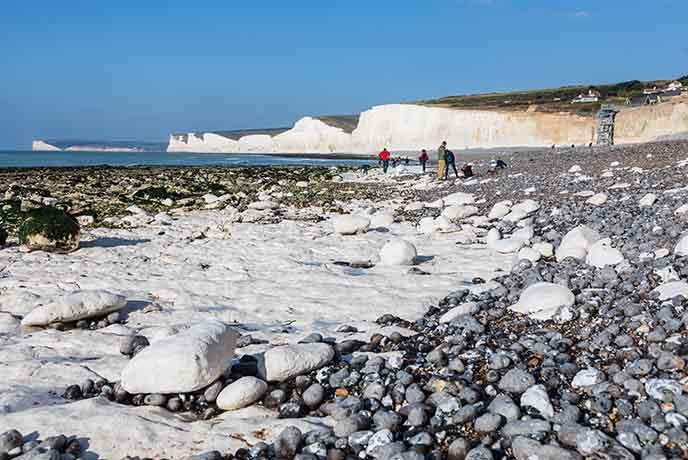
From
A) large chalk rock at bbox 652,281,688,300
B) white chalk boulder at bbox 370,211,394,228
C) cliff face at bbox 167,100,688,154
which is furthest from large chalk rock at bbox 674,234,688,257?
cliff face at bbox 167,100,688,154

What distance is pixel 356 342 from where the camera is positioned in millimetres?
4285

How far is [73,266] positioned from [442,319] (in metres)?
5.09

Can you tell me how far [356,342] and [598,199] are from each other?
7039 mm

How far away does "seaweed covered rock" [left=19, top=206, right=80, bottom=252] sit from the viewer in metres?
8.08

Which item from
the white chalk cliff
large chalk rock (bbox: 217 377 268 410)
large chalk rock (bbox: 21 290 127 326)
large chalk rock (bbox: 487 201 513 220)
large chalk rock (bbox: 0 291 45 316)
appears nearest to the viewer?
large chalk rock (bbox: 217 377 268 410)

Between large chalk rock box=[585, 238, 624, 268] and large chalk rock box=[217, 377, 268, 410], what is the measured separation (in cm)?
382

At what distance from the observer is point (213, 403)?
3398mm

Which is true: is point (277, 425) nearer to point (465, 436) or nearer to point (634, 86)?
point (465, 436)

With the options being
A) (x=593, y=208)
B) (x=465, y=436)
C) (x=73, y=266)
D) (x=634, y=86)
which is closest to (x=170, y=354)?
(x=465, y=436)

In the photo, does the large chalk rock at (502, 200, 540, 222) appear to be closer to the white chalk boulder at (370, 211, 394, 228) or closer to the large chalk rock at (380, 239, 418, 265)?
the white chalk boulder at (370, 211, 394, 228)

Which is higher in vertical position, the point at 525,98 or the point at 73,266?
the point at 525,98

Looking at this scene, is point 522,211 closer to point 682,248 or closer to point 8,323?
point 682,248

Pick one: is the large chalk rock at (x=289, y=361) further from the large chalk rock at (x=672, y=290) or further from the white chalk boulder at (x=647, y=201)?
the white chalk boulder at (x=647, y=201)

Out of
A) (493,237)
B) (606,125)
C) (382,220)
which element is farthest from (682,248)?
(606,125)
